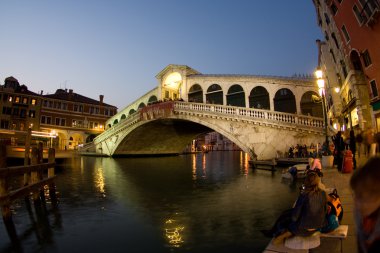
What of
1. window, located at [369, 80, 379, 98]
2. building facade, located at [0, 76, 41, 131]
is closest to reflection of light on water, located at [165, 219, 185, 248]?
window, located at [369, 80, 379, 98]

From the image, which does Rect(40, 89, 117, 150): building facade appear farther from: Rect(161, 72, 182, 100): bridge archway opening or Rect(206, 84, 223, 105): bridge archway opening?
Rect(206, 84, 223, 105): bridge archway opening

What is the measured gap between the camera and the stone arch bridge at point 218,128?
698 inches

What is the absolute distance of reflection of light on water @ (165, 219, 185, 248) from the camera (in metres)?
4.85

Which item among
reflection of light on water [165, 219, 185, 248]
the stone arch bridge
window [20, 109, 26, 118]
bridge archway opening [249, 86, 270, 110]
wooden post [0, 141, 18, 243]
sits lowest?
reflection of light on water [165, 219, 185, 248]

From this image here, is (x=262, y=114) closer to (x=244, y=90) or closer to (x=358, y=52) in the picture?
(x=358, y=52)

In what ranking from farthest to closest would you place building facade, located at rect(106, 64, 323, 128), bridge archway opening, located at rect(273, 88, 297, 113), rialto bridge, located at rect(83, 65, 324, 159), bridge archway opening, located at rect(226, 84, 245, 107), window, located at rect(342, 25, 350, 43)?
bridge archway opening, located at rect(226, 84, 245, 107) → bridge archway opening, located at rect(273, 88, 297, 113) → building facade, located at rect(106, 64, 323, 128) → rialto bridge, located at rect(83, 65, 324, 159) → window, located at rect(342, 25, 350, 43)

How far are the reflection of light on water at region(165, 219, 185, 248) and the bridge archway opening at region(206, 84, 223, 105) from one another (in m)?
22.9

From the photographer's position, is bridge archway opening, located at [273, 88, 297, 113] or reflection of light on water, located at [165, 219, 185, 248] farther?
bridge archway opening, located at [273, 88, 297, 113]

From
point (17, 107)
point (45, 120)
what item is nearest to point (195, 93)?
point (45, 120)

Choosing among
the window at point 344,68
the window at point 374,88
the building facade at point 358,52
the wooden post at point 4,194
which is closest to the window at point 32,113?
the wooden post at point 4,194

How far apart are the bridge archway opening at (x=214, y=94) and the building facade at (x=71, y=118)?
27016mm

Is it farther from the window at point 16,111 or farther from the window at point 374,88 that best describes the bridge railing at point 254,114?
the window at point 16,111

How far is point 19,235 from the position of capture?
17.9ft

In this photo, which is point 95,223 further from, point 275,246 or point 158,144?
point 158,144
